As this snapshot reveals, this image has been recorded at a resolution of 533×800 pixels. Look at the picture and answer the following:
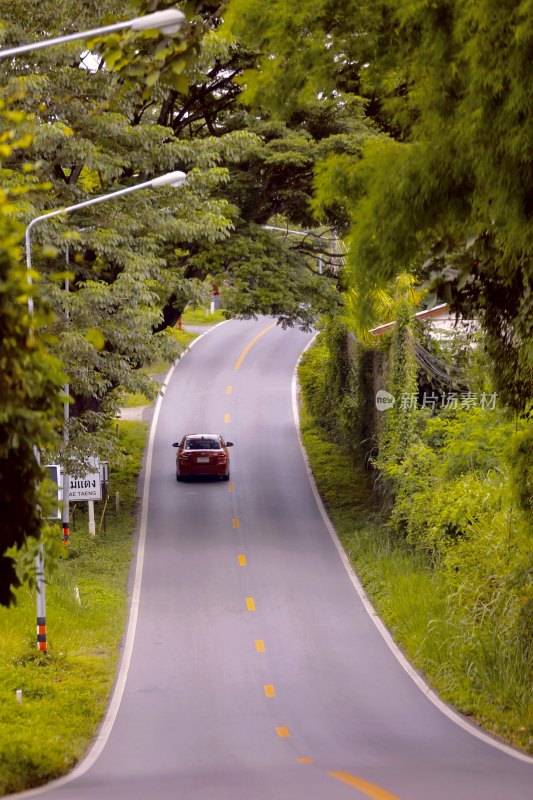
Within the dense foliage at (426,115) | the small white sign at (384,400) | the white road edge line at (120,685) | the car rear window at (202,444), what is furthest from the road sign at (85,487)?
the dense foliage at (426,115)

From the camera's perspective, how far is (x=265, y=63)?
11.8m

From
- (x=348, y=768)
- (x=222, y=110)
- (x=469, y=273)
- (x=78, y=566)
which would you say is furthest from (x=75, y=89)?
(x=348, y=768)

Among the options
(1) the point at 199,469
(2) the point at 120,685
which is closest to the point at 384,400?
(1) the point at 199,469

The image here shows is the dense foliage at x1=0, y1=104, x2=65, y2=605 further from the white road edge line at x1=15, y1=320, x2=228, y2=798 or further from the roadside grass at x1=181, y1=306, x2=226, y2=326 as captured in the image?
the roadside grass at x1=181, y1=306, x2=226, y2=326

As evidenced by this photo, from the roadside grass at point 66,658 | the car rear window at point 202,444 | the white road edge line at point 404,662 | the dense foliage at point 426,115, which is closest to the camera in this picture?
the dense foliage at point 426,115

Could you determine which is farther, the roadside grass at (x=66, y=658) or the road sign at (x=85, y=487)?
the road sign at (x=85, y=487)

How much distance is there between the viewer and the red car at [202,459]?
37.4 meters

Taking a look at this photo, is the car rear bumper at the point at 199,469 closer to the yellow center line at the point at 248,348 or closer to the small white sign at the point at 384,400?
the small white sign at the point at 384,400

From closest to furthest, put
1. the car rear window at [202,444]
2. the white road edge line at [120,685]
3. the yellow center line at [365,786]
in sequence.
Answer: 1. the yellow center line at [365,786]
2. the white road edge line at [120,685]
3. the car rear window at [202,444]

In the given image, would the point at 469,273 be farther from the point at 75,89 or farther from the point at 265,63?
the point at 75,89

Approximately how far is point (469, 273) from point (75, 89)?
14509mm

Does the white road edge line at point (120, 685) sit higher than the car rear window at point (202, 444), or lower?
lower

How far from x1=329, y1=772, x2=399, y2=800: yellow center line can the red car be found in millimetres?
25628

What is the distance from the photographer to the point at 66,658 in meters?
20.1
